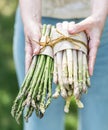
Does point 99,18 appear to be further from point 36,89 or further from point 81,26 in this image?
point 36,89

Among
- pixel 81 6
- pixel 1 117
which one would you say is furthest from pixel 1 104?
pixel 81 6

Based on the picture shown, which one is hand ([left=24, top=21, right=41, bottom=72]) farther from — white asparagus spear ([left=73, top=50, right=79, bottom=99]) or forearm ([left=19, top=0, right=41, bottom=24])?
white asparagus spear ([left=73, top=50, right=79, bottom=99])

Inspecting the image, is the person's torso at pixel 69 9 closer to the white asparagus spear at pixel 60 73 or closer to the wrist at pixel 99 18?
the wrist at pixel 99 18

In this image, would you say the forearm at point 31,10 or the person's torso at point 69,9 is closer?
the forearm at point 31,10

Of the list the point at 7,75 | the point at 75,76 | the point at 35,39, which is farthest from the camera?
the point at 7,75

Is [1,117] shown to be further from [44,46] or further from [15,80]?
[44,46]

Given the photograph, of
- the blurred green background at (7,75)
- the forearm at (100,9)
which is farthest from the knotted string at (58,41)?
the blurred green background at (7,75)

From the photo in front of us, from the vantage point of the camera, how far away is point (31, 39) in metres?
2.26

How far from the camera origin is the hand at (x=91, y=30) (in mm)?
2186

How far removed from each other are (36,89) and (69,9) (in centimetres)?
45

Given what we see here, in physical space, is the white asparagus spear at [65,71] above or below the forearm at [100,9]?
below

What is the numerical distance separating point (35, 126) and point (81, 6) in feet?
1.75

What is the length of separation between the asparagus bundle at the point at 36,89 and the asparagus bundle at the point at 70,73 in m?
0.04

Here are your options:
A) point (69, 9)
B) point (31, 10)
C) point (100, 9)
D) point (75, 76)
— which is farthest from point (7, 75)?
point (75, 76)
